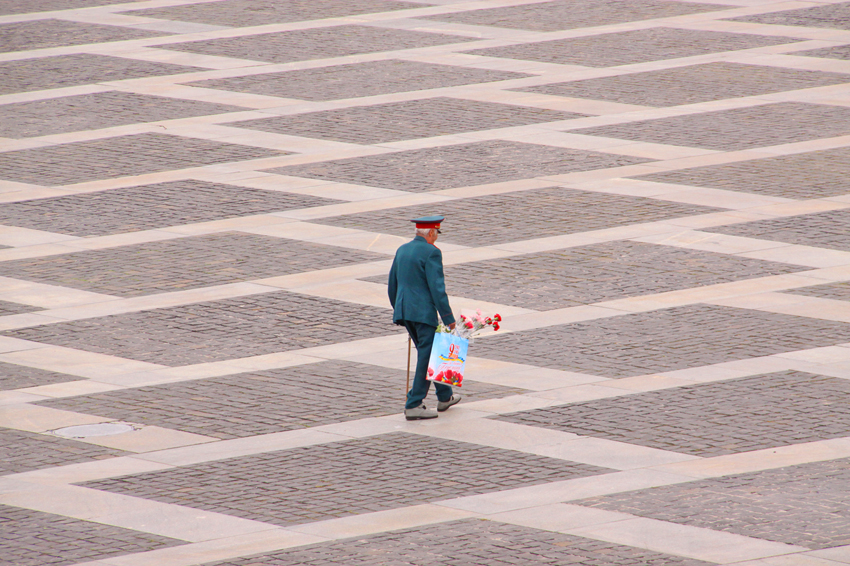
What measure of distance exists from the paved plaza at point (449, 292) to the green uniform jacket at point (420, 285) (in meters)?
0.78

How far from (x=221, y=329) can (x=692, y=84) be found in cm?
1243

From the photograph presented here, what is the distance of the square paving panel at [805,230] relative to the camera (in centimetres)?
1562

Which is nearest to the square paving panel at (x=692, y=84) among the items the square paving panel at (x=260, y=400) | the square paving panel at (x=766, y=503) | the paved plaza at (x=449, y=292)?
the paved plaza at (x=449, y=292)

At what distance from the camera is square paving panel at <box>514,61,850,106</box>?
22656 mm

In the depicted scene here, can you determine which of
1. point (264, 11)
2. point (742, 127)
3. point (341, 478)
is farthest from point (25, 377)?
point (264, 11)

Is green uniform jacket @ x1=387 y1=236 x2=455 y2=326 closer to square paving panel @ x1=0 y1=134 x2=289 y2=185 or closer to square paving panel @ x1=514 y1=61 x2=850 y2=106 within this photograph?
square paving panel @ x1=0 y1=134 x2=289 y2=185

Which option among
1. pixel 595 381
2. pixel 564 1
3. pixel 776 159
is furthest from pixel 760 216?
pixel 564 1

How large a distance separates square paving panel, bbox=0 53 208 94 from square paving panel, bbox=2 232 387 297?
947 cm

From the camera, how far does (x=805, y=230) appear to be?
16.0 m

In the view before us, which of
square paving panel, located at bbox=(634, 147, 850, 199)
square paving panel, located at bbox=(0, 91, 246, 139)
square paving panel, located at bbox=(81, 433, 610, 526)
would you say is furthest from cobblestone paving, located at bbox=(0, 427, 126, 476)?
square paving panel, located at bbox=(0, 91, 246, 139)

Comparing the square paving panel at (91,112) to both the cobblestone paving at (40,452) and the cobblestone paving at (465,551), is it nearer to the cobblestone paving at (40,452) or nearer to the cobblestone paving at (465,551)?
the cobblestone paving at (40,452)

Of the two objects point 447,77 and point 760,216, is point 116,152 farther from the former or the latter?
point 760,216

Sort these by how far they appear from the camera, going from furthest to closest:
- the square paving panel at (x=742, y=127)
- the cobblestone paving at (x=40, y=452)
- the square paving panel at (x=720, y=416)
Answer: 1. the square paving panel at (x=742, y=127)
2. the square paving panel at (x=720, y=416)
3. the cobblestone paving at (x=40, y=452)

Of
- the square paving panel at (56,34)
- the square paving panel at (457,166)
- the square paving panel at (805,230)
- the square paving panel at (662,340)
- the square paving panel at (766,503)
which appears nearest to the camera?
the square paving panel at (766,503)
